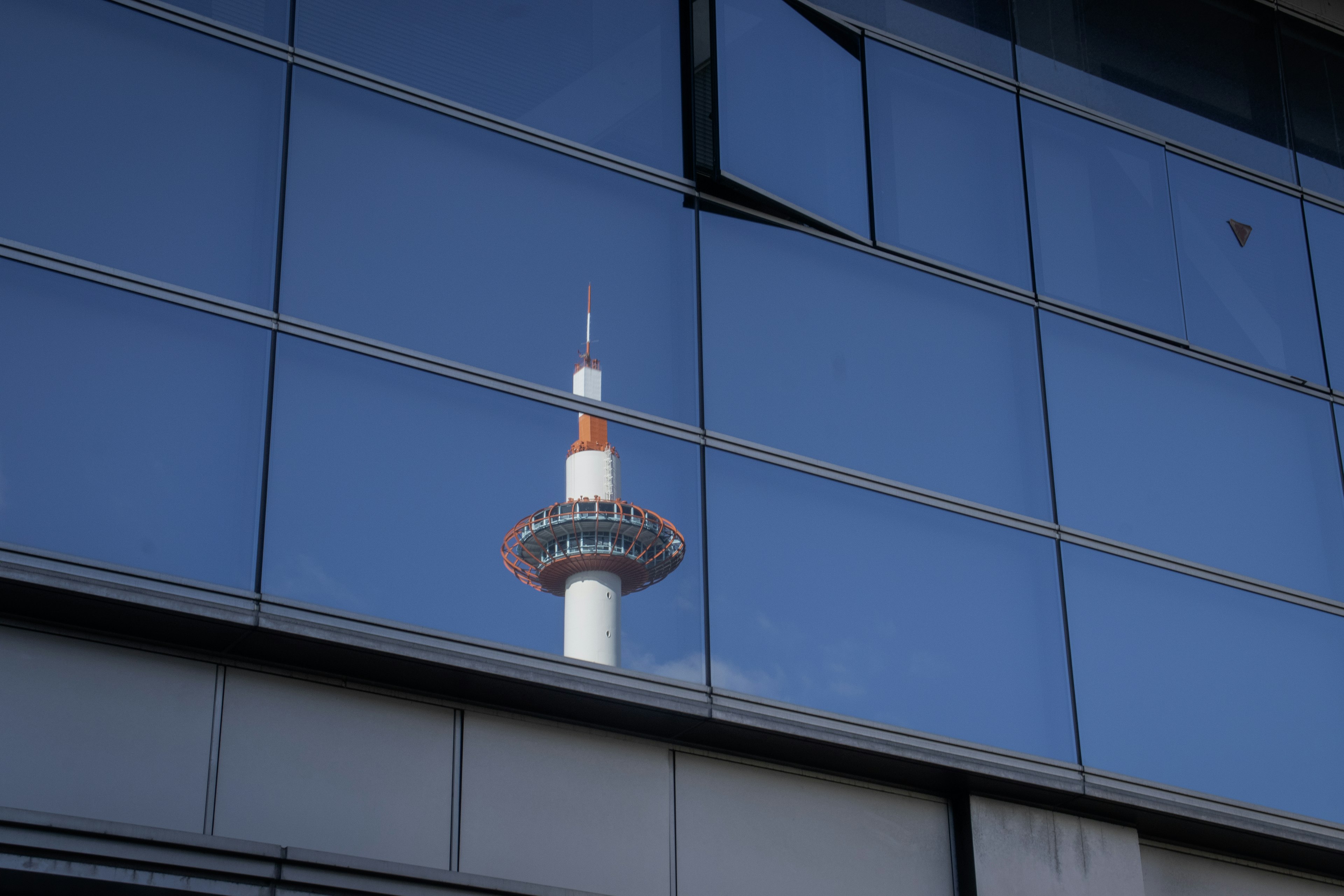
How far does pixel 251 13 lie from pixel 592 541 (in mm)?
4719

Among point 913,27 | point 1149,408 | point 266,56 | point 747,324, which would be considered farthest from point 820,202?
point 266,56

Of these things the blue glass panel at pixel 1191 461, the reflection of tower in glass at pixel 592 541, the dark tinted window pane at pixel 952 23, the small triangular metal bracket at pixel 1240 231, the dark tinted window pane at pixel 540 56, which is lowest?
the reflection of tower in glass at pixel 592 541

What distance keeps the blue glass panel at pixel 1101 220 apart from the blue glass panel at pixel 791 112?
2.10m

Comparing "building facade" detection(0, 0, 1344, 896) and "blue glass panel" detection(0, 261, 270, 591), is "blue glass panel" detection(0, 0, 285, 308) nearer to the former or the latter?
"building facade" detection(0, 0, 1344, 896)

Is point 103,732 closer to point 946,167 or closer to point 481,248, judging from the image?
point 481,248

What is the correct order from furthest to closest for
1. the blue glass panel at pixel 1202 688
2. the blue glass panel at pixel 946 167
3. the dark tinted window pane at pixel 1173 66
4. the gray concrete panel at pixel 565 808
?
the dark tinted window pane at pixel 1173 66
the blue glass panel at pixel 946 167
the blue glass panel at pixel 1202 688
the gray concrete panel at pixel 565 808

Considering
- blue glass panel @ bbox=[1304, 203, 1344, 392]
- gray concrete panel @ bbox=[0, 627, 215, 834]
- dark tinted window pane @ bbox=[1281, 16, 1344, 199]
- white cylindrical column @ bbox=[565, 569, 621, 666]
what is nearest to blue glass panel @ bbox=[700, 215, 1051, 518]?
white cylindrical column @ bbox=[565, 569, 621, 666]

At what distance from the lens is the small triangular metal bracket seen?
58.1 feet

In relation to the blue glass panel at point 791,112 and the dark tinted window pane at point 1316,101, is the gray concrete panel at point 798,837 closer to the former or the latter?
the blue glass panel at point 791,112

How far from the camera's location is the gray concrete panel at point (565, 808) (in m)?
11.0

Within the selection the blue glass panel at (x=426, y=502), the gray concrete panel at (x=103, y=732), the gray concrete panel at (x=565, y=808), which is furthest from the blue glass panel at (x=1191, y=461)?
the gray concrete panel at (x=103, y=732)

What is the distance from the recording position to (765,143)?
14.7 m

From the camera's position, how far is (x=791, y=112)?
591 inches

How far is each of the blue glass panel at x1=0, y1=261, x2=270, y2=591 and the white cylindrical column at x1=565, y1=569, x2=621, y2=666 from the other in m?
2.23
